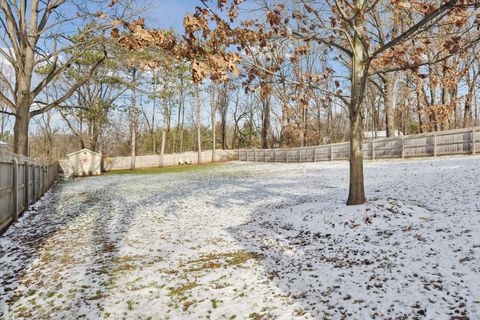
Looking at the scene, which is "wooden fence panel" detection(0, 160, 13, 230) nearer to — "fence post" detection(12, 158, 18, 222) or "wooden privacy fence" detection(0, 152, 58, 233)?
"wooden privacy fence" detection(0, 152, 58, 233)

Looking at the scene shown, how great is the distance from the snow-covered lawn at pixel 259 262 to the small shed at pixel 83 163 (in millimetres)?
20242

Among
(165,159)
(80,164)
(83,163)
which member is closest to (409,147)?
(83,163)

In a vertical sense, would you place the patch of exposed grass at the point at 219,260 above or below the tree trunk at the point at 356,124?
below

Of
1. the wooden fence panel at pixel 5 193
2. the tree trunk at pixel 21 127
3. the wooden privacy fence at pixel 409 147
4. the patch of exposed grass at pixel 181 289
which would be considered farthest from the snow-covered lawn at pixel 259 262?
the wooden privacy fence at pixel 409 147

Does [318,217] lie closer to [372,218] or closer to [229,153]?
[372,218]

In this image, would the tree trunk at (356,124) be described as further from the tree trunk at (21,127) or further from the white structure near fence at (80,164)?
the white structure near fence at (80,164)

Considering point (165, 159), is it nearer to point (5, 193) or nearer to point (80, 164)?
point (80, 164)

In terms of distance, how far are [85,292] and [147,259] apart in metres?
1.30

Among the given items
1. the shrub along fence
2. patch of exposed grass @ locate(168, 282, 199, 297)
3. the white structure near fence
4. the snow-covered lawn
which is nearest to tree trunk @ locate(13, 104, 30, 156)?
the snow-covered lawn

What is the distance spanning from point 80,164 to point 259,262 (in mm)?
27027

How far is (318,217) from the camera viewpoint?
6988 millimetres

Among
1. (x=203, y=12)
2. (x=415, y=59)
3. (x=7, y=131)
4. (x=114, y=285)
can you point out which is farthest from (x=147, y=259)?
(x=7, y=131)

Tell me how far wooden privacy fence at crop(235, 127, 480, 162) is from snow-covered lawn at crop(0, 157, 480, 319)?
9.95 metres

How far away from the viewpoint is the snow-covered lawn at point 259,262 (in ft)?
11.5
